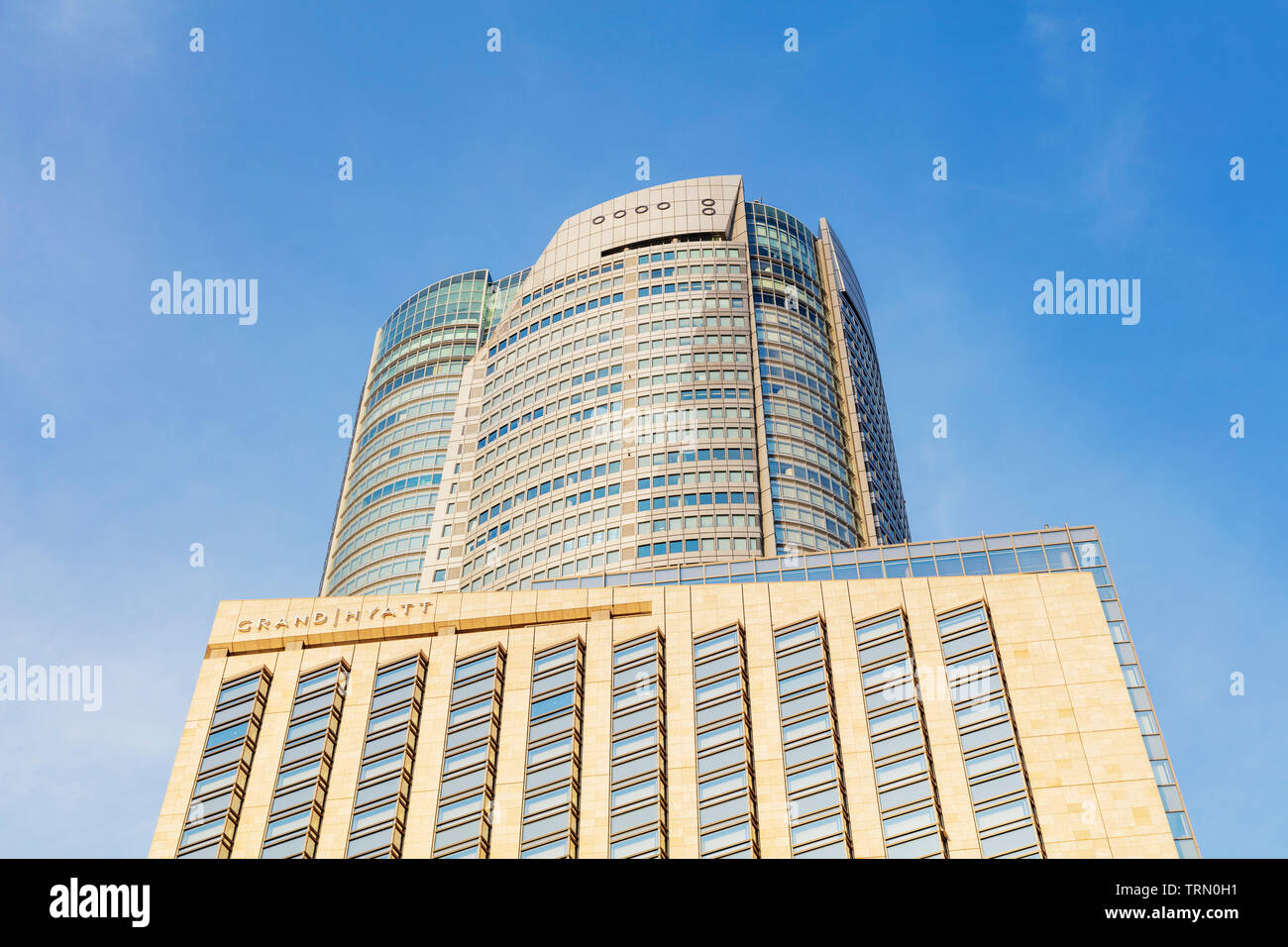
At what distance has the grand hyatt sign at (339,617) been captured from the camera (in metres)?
80.9

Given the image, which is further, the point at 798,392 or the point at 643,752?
the point at 798,392

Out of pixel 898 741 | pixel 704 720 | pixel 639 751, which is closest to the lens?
pixel 898 741

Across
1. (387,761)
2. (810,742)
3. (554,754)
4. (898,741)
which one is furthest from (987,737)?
(387,761)

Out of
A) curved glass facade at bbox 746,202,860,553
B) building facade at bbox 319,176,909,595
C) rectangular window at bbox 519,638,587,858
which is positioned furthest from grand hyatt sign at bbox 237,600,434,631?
curved glass facade at bbox 746,202,860,553

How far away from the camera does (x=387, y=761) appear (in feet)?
235

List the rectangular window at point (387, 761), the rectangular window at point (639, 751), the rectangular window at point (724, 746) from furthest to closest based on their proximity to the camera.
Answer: the rectangular window at point (387, 761)
the rectangular window at point (639, 751)
the rectangular window at point (724, 746)

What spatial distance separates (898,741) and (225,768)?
40.9 meters

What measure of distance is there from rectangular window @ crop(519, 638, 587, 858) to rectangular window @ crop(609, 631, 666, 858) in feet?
7.38

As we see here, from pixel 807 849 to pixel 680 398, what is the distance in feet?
265

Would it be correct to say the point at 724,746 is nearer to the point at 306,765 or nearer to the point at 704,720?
the point at 704,720

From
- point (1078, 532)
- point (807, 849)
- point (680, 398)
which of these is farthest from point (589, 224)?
point (807, 849)

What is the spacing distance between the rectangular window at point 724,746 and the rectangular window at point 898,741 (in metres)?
7.08

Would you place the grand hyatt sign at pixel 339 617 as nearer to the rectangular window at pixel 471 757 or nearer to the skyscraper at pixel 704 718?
the skyscraper at pixel 704 718

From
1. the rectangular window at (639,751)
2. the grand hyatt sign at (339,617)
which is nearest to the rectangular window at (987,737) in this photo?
the rectangular window at (639,751)
